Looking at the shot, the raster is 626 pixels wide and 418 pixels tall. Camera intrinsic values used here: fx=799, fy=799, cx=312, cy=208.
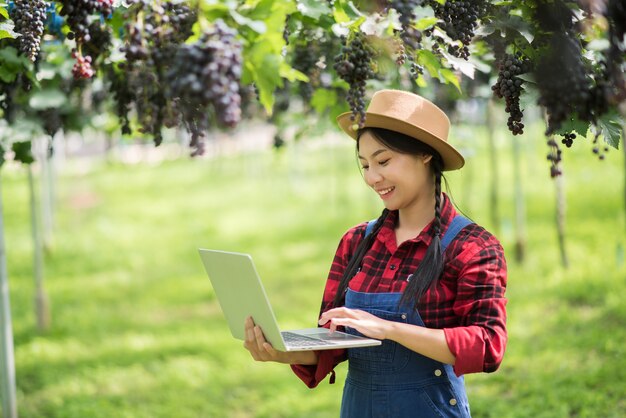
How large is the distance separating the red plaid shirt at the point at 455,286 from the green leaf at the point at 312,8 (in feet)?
2.24

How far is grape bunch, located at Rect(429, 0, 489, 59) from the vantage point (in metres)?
2.35

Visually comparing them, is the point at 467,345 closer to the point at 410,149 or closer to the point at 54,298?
the point at 410,149

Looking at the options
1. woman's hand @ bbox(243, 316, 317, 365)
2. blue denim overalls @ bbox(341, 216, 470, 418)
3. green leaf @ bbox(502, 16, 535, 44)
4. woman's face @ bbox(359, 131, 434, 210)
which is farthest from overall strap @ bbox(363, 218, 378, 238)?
green leaf @ bbox(502, 16, 535, 44)

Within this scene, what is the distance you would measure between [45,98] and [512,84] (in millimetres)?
2992

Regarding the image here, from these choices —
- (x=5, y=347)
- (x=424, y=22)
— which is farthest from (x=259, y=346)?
(x=5, y=347)

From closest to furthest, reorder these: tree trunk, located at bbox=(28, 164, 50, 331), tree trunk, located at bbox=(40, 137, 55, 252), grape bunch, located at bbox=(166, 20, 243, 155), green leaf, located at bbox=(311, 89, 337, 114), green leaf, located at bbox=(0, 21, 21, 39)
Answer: grape bunch, located at bbox=(166, 20, 243, 155)
green leaf, located at bbox=(0, 21, 21, 39)
green leaf, located at bbox=(311, 89, 337, 114)
tree trunk, located at bbox=(28, 164, 50, 331)
tree trunk, located at bbox=(40, 137, 55, 252)

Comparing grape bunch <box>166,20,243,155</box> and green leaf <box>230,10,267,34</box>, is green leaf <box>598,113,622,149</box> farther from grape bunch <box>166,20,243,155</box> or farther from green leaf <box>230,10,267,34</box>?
grape bunch <box>166,20,243,155</box>

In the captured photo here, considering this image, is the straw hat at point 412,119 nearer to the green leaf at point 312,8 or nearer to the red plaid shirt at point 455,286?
the red plaid shirt at point 455,286

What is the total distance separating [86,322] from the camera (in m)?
8.02

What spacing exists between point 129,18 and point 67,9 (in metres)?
0.33

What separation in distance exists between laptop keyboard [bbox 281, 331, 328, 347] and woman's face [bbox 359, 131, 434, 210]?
479 mm

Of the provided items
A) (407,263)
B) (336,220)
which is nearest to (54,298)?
(336,220)

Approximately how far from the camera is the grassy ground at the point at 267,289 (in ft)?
18.5

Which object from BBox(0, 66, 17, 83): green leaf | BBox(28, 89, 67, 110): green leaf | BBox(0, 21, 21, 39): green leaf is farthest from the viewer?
BBox(28, 89, 67, 110): green leaf
